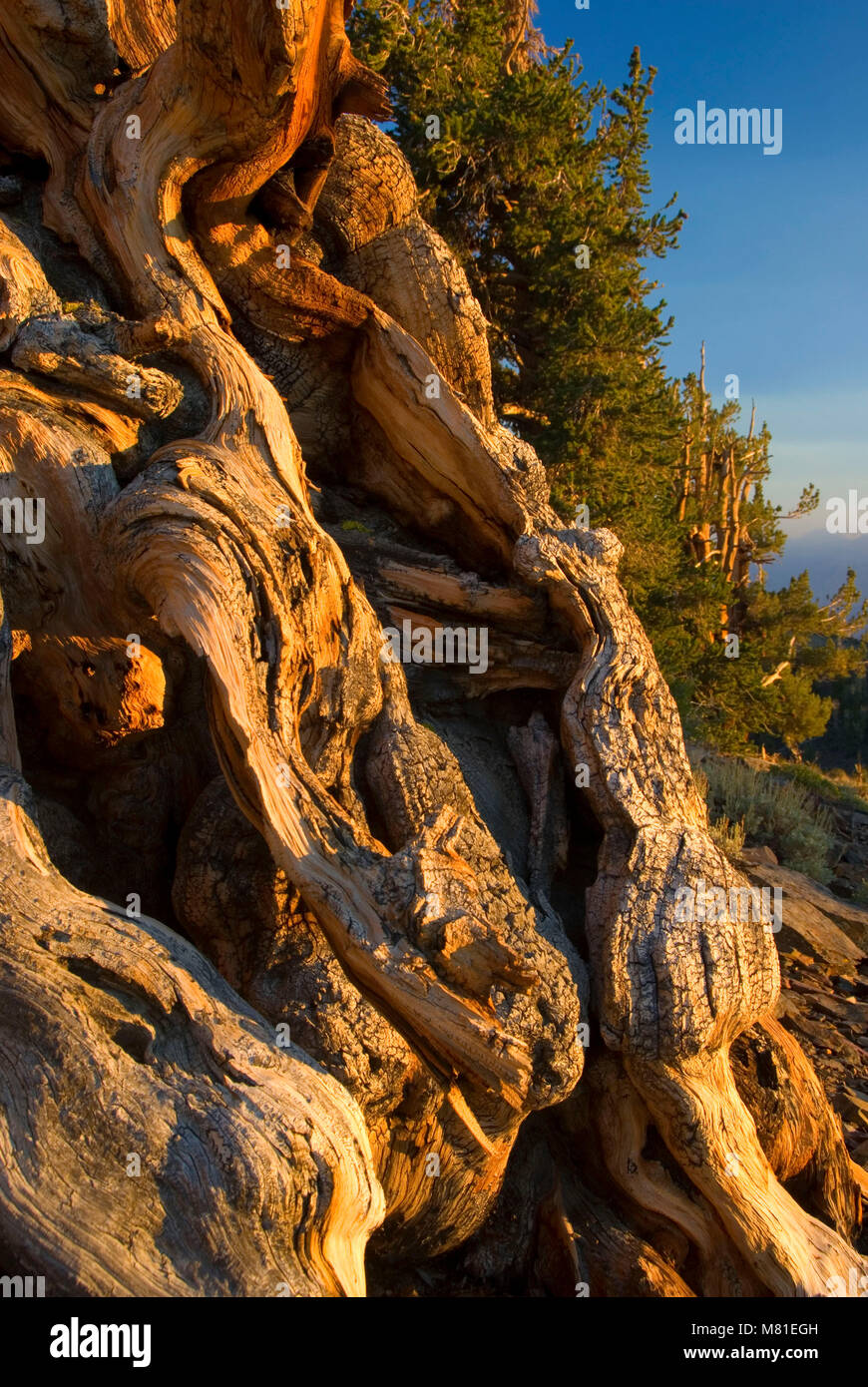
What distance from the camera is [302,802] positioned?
3443mm

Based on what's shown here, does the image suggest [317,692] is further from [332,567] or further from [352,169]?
[352,169]

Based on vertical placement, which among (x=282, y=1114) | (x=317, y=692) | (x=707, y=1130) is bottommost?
(x=707, y=1130)

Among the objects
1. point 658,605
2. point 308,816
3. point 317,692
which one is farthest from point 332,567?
point 658,605

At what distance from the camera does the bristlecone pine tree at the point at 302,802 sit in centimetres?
279

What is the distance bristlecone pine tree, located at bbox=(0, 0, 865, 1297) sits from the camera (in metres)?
2.79

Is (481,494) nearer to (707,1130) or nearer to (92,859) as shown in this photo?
(92,859)

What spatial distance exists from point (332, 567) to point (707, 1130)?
2621mm

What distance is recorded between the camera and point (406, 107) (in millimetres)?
8773

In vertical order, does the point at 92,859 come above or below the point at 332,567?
below

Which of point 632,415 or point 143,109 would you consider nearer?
point 143,109
